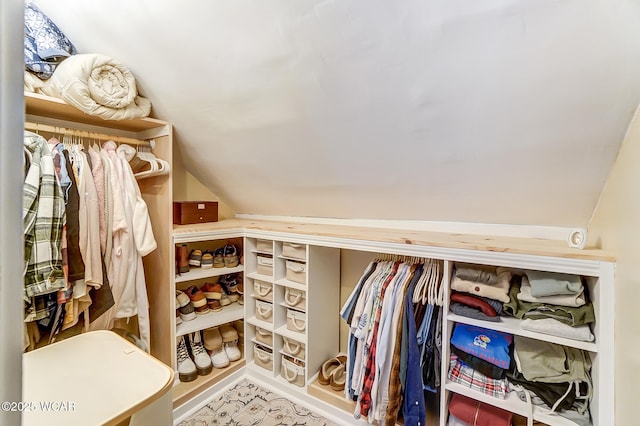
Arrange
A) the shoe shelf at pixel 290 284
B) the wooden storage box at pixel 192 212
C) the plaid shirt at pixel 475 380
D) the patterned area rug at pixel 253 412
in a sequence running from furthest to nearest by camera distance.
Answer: the wooden storage box at pixel 192 212 → the shoe shelf at pixel 290 284 → the patterned area rug at pixel 253 412 → the plaid shirt at pixel 475 380

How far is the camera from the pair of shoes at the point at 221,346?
6.37 ft

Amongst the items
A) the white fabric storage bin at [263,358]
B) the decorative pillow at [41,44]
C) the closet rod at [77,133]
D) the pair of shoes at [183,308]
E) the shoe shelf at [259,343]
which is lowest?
the white fabric storage bin at [263,358]

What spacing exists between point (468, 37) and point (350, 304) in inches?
49.1

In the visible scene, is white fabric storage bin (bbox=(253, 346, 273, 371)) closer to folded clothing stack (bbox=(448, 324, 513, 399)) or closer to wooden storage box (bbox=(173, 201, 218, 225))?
wooden storage box (bbox=(173, 201, 218, 225))

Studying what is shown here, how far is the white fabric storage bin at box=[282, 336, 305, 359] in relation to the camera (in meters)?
1.82

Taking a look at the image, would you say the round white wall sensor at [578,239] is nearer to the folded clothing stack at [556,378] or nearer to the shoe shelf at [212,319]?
the folded clothing stack at [556,378]

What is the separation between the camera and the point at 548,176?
1.17m

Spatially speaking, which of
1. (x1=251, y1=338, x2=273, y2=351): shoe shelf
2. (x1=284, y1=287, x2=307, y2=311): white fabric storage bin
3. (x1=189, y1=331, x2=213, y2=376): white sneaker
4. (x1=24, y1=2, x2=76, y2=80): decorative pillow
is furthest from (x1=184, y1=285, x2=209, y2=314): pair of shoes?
(x1=24, y1=2, x2=76, y2=80): decorative pillow

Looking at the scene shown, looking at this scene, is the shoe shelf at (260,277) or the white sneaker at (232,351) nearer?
the shoe shelf at (260,277)

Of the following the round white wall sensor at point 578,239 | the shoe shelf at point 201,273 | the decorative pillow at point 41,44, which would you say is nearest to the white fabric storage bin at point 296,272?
the shoe shelf at point 201,273

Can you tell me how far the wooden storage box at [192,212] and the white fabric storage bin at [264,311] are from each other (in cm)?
70

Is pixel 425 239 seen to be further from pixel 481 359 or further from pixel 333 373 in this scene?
pixel 333 373

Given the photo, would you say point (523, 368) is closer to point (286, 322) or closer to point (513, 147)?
point (513, 147)

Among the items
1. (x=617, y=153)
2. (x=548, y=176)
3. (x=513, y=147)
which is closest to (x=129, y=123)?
(x=513, y=147)
